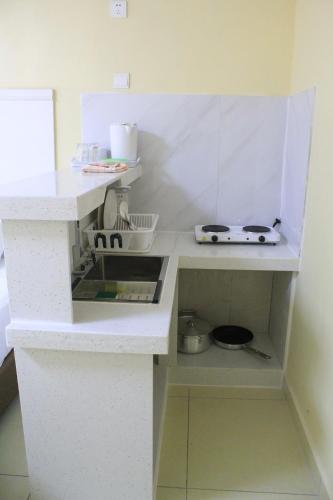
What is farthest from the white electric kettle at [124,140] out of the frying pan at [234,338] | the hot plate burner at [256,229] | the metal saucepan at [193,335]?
the frying pan at [234,338]

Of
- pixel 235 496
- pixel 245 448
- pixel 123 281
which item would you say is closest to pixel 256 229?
pixel 123 281

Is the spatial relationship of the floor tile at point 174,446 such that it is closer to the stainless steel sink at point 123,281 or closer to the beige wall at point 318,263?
the beige wall at point 318,263

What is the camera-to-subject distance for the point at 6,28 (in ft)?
7.50

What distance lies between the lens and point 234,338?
8.29ft

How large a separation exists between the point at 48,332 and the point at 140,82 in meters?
1.60

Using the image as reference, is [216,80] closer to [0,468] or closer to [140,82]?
[140,82]

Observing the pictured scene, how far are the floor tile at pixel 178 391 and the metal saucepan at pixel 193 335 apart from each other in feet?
0.67

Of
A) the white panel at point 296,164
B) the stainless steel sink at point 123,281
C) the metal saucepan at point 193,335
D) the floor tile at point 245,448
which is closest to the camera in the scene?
the stainless steel sink at point 123,281

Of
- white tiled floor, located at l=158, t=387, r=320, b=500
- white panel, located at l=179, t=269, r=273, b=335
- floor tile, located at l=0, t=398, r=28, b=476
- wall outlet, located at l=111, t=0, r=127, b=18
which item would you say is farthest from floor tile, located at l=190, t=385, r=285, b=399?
wall outlet, located at l=111, t=0, r=127, b=18

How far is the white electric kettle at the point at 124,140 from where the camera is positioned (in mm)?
2174

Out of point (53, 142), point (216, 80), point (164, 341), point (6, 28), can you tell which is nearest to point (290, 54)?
point (216, 80)

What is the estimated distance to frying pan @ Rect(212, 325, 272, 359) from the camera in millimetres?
2433

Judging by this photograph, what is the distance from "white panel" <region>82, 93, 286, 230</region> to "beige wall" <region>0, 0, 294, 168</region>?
0.09 m

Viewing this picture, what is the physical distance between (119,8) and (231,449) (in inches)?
91.7
